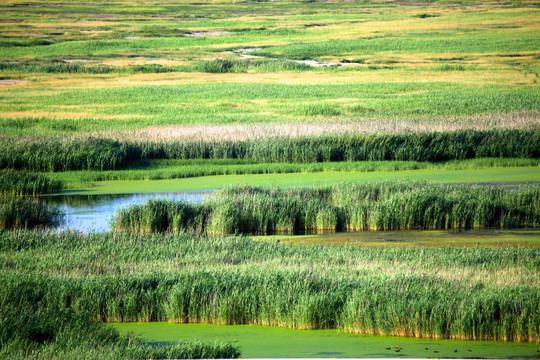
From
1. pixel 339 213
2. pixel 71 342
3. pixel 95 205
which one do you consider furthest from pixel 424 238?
pixel 71 342

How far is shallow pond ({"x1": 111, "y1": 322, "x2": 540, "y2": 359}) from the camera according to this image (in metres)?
9.98

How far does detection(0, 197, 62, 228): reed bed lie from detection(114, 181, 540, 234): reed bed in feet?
7.52

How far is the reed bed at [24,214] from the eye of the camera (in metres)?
19.4

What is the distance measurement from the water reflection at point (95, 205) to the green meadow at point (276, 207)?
38 cm

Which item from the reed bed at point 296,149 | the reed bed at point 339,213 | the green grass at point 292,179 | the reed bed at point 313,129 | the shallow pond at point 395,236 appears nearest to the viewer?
the shallow pond at point 395,236

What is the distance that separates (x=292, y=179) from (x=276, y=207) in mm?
6877

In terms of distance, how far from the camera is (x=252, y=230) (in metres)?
19.1

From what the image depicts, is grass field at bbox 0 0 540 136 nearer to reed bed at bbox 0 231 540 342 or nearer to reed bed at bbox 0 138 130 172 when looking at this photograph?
reed bed at bbox 0 138 130 172

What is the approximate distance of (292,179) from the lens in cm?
2620

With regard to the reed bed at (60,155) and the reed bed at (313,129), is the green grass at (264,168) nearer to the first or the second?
the reed bed at (60,155)

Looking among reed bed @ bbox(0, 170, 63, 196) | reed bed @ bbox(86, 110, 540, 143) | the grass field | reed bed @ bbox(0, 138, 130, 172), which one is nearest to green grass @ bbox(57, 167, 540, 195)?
reed bed @ bbox(0, 170, 63, 196)

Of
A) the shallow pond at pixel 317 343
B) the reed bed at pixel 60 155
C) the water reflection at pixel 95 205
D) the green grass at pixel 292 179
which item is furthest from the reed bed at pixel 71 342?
the reed bed at pixel 60 155

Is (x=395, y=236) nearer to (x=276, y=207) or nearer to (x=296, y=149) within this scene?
(x=276, y=207)

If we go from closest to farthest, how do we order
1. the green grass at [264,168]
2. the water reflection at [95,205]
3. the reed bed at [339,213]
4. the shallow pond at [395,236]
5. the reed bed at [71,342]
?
the reed bed at [71,342], the shallow pond at [395,236], the reed bed at [339,213], the water reflection at [95,205], the green grass at [264,168]
